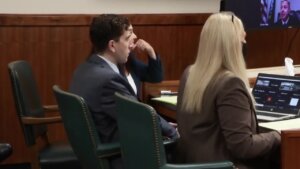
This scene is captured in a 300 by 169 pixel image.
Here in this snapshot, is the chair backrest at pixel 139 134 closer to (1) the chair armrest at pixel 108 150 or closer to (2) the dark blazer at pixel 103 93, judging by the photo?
(1) the chair armrest at pixel 108 150

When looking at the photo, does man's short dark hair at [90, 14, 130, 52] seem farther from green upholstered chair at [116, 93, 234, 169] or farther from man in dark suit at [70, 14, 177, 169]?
green upholstered chair at [116, 93, 234, 169]

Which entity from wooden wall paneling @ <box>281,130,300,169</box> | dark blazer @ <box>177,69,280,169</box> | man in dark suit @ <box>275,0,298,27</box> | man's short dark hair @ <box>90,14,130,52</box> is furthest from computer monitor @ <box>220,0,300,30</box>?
wooden wall paneling @ <box>281,130,300,169</box>

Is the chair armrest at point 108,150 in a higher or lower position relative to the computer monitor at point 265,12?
lower

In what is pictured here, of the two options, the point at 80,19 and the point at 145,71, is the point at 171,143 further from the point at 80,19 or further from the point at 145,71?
the point at 80,19

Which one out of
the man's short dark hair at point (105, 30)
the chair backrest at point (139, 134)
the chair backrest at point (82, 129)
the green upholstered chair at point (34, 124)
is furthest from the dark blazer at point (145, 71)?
the chair backrest at point (139, 134)

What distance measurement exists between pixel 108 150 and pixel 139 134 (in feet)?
1.44

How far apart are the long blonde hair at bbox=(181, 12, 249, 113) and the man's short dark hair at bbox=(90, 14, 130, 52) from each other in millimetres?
553

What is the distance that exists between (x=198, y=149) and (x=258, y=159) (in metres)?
0.26

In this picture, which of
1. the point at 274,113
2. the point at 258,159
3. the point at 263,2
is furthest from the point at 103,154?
the point at 263,2

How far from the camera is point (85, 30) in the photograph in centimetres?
399

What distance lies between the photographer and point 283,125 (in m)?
2.46

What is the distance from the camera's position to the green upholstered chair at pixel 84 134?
2.30 metres

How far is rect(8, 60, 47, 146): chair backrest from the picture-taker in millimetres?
2927

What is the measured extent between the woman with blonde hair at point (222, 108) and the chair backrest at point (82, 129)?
38 centimetres
